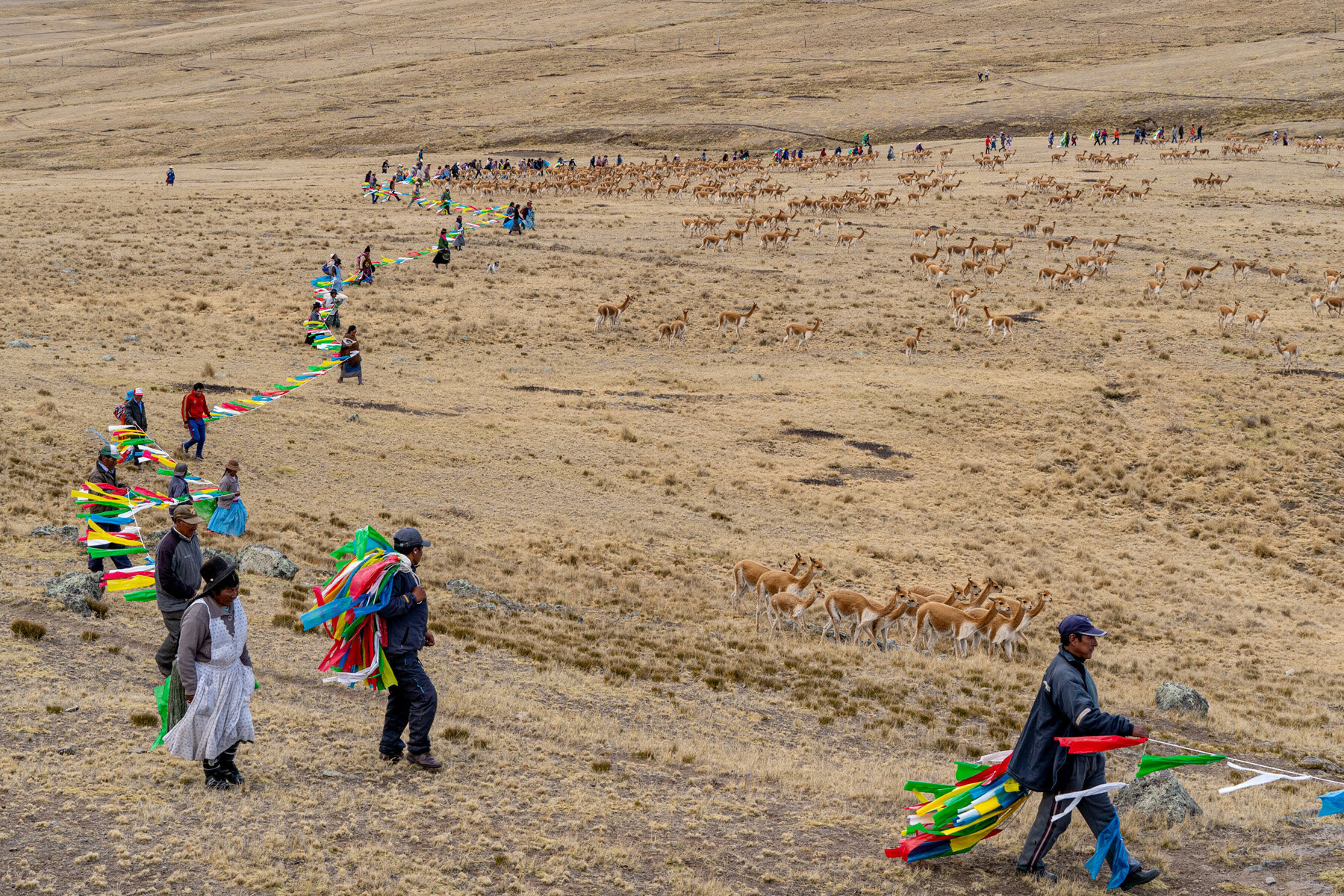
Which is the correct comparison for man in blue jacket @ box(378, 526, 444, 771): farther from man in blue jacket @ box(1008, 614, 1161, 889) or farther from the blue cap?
the blue cap

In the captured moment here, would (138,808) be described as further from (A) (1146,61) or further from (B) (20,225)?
(A) (1146,61)

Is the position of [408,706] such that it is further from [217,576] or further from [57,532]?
[57,532]

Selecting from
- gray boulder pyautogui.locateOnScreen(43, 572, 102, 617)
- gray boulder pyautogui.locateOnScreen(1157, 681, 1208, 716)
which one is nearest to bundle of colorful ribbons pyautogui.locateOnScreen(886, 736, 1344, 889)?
gray boulder pyautogui.locateOnScreen(1157, 681, 1208, 716)

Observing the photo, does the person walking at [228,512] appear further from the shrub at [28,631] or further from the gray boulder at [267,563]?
Answer: the shrub at [28,631]

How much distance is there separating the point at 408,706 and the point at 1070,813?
5778mm

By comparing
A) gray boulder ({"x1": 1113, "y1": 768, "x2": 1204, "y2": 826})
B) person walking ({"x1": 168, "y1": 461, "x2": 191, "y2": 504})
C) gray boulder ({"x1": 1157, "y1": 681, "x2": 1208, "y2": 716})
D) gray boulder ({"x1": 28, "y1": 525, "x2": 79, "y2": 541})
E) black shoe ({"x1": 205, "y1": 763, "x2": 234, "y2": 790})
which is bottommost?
gray boulder ({"x1": 1157, "y1": 681, "x2": 1208, "y2": 716})

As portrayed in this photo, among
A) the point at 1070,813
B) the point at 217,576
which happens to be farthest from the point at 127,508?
the point at 1070,813

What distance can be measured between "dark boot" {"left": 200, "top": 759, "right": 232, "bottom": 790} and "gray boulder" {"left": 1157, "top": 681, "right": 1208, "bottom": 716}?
497 inches

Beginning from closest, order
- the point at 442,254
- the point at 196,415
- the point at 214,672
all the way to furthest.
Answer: the point at 214,672 < the point at 196,415 < the point at 442,254

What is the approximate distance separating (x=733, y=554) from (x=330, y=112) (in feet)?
346

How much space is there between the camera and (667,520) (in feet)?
80.8

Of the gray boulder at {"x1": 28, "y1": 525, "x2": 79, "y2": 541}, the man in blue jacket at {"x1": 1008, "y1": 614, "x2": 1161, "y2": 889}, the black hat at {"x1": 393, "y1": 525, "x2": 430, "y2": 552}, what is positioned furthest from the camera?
the gray boulder at {"x1": 28, "y1": 525, "x2": 79, "y2": 541}

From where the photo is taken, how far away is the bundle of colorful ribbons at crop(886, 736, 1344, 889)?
8281 mm

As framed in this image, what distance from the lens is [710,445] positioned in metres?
29.8
